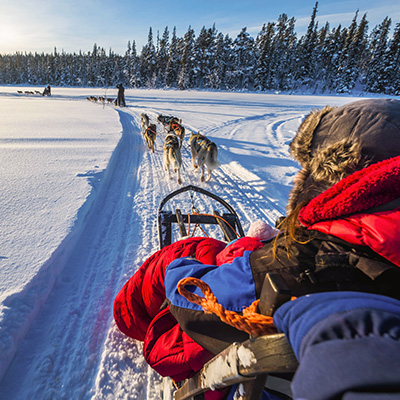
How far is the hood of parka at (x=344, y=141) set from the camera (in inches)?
30.0

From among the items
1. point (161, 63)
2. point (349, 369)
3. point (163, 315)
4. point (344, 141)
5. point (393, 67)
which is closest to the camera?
point (349, 369)

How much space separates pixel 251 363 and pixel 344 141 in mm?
761

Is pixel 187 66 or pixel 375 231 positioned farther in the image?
pixel 187 66

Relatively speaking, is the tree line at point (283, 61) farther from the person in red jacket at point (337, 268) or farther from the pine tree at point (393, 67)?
the person in red jacket at point (337, 268)

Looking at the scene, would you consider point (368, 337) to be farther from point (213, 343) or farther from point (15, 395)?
point (15, 395)

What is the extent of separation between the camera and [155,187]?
4738mm

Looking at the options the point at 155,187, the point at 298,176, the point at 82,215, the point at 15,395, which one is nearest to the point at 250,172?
the point at 155,187

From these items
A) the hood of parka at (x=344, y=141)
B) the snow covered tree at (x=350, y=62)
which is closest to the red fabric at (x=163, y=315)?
the hood of parka at (x=344, y=141)

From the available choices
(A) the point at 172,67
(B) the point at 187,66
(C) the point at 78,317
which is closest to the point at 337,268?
(C) the point at 78,317

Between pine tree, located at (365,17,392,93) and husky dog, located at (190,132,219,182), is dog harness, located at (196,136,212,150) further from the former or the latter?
pine tree, located at (365,17,392,93)

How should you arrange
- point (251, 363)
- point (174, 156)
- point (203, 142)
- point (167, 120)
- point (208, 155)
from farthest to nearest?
point (167, 120), point (203, 142), point (174, 156), point (208, 155), point (251, 363)

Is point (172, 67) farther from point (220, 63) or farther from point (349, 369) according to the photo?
point (349, 369)

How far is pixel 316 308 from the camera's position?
54cm

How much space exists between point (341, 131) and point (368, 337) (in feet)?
2.22
